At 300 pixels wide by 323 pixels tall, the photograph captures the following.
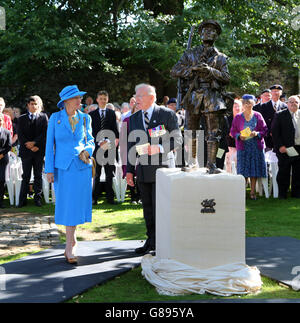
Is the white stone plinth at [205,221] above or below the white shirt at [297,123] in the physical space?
below

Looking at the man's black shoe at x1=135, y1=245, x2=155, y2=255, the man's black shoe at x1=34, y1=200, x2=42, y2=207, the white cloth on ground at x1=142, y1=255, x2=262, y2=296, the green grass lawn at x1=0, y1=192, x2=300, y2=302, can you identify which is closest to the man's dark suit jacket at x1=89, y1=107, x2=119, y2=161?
the green grass lawn at x1=0, y1=192, x2=300, y2=302

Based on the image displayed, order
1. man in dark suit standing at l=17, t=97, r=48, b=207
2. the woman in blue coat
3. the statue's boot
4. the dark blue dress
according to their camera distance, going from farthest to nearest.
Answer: the dark blue dress < man in dark suit standing at l=17, t=97, r=48, b=207 < the woman in blue coat < the statue's boot

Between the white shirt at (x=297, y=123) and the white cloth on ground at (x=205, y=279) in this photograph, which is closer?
the white cloth on ground at (x=205, y=279)

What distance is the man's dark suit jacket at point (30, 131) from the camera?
931 cm

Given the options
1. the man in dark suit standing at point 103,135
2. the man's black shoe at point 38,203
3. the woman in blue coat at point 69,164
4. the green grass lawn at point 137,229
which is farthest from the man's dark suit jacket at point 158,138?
the man's black shoe at point 38,203

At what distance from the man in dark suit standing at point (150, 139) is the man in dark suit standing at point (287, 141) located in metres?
4.91

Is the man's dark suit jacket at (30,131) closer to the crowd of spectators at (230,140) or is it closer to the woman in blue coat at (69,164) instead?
the crowd of spectators at (230,140)

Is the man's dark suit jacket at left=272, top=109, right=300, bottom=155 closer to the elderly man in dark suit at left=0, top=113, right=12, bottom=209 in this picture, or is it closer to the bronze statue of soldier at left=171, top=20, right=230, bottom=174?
the bronze statue of soldier at left=171, top=20, right=230, bottom=174

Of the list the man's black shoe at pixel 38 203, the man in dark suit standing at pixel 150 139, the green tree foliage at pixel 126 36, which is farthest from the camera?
the green tree foliage at pixel 126 36

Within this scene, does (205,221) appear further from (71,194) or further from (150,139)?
(71,194)

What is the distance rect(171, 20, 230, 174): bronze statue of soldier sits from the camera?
17.1 feet

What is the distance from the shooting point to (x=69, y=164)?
5.28 m

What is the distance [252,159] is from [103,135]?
314cm
